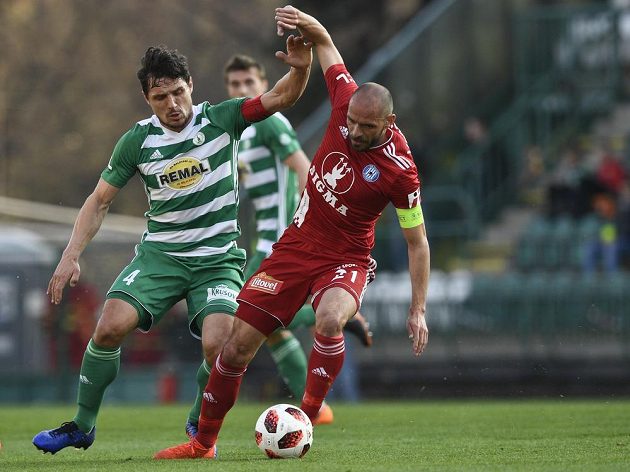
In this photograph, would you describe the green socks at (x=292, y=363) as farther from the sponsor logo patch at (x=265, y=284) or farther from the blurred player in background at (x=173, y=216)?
the sponsor logo patch at (x=265, y=284)

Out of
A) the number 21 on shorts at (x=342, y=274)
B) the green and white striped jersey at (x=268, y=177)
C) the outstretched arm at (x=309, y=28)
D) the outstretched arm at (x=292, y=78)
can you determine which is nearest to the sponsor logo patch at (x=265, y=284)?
the number 21 on shorts at (x=342, y=274)

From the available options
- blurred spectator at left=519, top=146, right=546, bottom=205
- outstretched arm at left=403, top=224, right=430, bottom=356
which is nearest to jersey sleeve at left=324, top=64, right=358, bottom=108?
outstretched arm at left=403, top=224, right=430, bottom=356

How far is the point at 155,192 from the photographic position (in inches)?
301

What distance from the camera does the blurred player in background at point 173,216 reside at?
7.45m

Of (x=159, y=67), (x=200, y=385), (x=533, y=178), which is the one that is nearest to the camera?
(x=159, y=67)

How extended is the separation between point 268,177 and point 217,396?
10.7 feet

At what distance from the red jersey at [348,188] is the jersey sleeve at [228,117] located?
526 millimetres

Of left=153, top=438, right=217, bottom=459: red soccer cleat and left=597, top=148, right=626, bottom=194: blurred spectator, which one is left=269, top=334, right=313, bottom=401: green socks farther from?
left=597, top=148, right=626, bottom=194: blurred spectator

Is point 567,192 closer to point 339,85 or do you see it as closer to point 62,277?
point 339,85

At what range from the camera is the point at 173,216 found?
25.1 ft

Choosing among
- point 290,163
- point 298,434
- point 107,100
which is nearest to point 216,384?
point 298,434

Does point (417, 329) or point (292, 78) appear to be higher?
point (292, 78)

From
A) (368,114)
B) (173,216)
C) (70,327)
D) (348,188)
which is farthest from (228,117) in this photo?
(70,327)

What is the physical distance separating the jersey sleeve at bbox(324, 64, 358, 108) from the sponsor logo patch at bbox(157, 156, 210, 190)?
0.81 m
